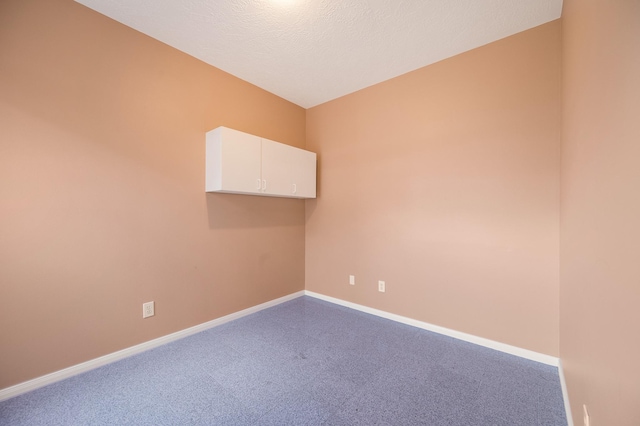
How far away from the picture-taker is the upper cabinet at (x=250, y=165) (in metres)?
2.44

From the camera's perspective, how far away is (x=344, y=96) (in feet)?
10.7

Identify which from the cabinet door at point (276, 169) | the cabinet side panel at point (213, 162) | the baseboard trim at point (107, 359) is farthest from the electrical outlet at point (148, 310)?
the cabinet door at point (276, 169)

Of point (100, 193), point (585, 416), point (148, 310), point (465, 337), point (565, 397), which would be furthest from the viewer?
point (465, 337)

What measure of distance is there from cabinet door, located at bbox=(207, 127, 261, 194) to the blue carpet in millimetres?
1486

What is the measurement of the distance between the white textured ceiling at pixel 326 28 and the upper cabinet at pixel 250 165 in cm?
77

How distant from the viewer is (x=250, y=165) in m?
2.61

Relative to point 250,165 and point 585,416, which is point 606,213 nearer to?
point 585,416

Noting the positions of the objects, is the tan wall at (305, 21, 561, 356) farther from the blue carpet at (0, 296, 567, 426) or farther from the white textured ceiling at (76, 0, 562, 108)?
the blue carpet at (0, 296, 567, 426)

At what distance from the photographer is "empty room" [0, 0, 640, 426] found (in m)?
1.40

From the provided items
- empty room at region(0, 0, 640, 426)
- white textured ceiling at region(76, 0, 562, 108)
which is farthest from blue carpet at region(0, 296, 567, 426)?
white textured ceiling at region(76, 0, 562, 108)

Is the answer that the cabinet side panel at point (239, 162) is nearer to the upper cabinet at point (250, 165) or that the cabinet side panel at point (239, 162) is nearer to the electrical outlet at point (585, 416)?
the upper cabinet at point (250, 165)

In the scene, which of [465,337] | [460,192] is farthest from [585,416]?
[460,192]

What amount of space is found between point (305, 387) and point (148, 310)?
1.54 metres

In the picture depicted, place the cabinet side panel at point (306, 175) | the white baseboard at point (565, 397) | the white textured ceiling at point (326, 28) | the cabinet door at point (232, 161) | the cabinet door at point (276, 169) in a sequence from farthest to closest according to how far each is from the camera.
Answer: the cabinet side panel at point (306, 175), the cabinet door at point (276, 169), the cabinet door at point (232, 161), the white textured ceiling at point (326, 28), the white baseboard at point (565, 397)
